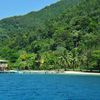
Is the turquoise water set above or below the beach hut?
below

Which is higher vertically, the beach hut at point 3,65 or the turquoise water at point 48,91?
the beach hut at point 3,65

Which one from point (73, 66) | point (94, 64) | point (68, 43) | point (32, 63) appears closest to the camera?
point (94, 64)

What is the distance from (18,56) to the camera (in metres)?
198

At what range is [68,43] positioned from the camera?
193m

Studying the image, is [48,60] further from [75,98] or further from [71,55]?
[75,98]

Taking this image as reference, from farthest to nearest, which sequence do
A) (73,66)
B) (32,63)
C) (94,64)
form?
(32,63)
(73,66)
(94,64)

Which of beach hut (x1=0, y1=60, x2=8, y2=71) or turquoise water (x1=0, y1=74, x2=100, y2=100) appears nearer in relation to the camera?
turquoise water (x1=0, y1=74, x2=100, y2=100)

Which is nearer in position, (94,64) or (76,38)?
(94,64)

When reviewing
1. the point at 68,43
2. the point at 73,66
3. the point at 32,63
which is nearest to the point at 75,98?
the point at 73,66

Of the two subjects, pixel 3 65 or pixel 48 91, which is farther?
pixel 3 65

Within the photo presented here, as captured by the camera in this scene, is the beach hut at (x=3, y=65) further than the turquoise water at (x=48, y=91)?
Yes

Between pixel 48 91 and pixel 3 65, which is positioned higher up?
pixel 3 65

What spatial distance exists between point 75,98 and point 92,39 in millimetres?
115492

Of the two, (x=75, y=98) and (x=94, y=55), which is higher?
(x=94, y=55)
